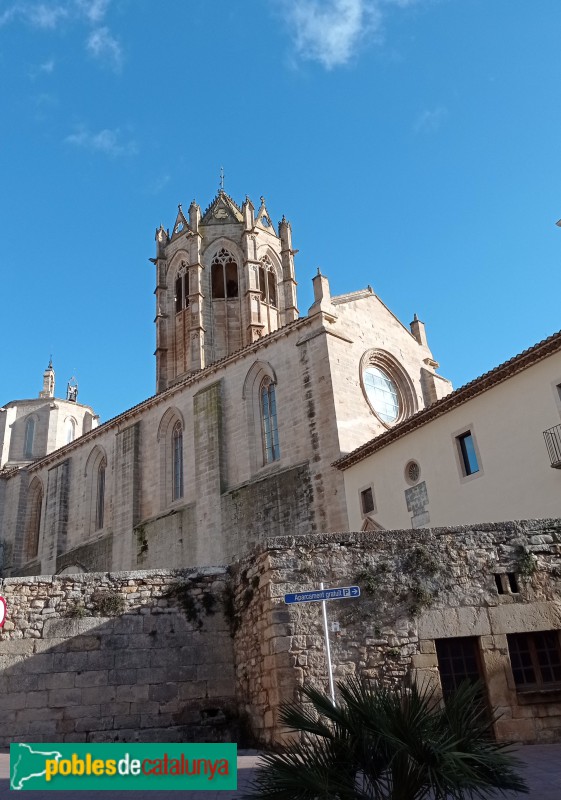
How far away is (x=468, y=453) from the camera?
16.0 m

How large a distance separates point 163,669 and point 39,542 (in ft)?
76.3

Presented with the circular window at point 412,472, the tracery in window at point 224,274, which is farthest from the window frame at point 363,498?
the tracery in window at point 224,274

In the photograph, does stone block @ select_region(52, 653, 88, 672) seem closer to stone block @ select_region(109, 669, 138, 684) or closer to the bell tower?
stone block @ select_region(109, 669, 138, 684)

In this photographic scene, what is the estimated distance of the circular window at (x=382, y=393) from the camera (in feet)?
76.9

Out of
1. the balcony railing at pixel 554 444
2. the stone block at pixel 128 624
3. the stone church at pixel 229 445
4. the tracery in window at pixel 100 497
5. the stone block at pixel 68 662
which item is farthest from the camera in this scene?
the tracery in window at pixel 100 497

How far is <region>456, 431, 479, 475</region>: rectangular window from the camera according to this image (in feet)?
51.7

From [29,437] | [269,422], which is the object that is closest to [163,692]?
[269,422]

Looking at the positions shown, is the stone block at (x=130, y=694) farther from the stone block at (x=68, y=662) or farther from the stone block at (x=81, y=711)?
the stone block at (x=68, y=662)

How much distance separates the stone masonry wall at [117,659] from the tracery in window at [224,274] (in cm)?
3030

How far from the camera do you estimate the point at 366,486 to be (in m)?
19.0

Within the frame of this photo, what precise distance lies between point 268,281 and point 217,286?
3.00m

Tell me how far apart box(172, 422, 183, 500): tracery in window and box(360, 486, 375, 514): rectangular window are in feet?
30.9

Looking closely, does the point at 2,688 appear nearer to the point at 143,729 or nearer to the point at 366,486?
the point at 143,729

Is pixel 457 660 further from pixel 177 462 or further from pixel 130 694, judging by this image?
pixel 177 462
